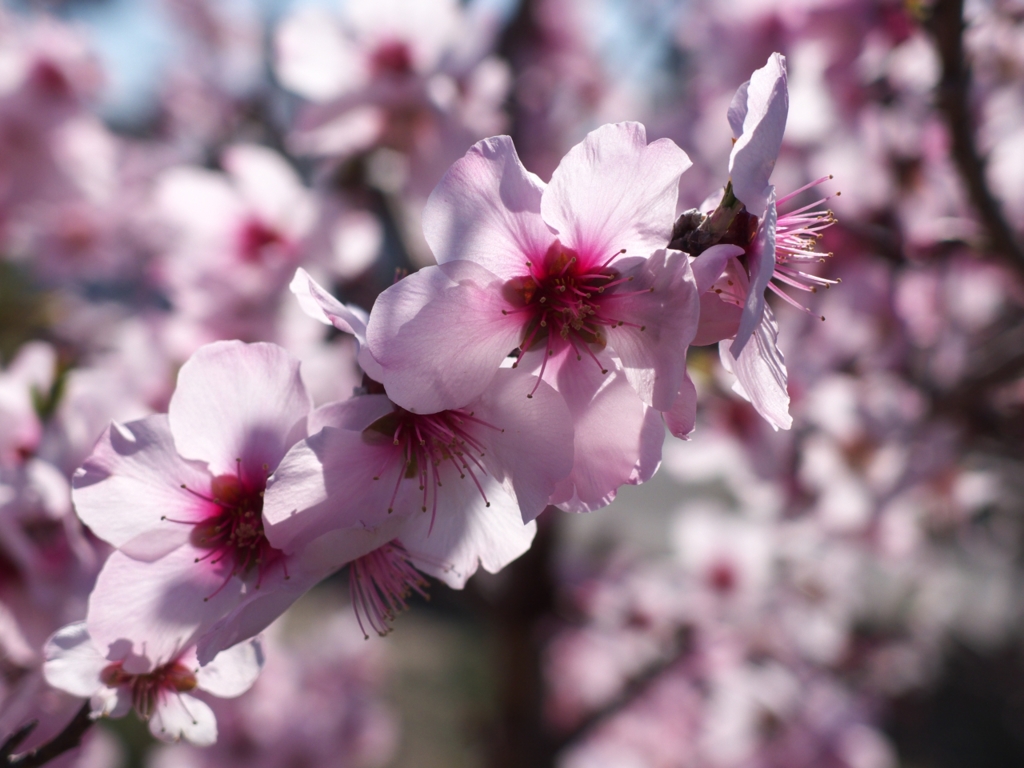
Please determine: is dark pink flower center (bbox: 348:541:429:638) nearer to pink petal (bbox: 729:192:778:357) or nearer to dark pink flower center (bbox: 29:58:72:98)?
pink petal (bbox: 729:192:778:357)

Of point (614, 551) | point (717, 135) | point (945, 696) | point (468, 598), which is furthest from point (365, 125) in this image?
point (945, 696)

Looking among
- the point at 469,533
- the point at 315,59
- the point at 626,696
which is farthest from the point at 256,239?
the point at 626,696

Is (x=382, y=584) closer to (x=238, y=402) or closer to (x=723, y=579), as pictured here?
(x=238, y=402)

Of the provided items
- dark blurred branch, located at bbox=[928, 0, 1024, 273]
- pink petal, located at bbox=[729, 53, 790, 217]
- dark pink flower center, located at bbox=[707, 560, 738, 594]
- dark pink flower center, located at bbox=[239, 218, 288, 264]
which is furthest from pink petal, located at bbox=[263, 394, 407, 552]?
dark pink flower center, located at bbox=[707, 560, 738, 594]

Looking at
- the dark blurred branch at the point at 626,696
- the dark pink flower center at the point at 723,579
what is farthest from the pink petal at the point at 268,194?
the dark pink flower center at the point at 723,579

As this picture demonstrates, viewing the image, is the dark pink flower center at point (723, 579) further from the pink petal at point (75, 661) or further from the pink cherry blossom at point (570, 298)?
the pink petal at point (75, 661)

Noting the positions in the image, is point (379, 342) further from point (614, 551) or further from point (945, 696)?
point (945, 696)

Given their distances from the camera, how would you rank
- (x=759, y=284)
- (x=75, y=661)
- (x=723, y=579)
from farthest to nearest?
(x=723, y=579), (x=75, y=661), (x=759, y=284)
